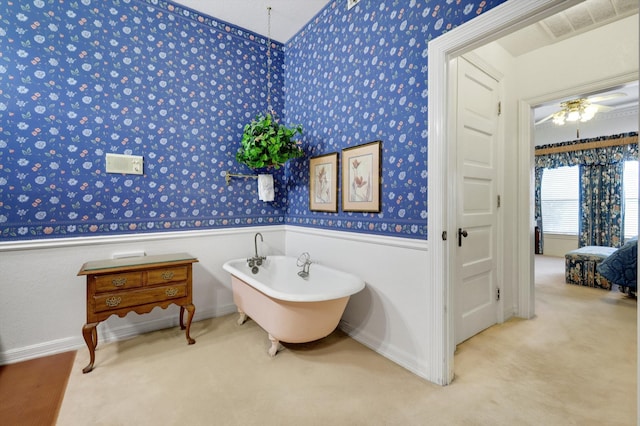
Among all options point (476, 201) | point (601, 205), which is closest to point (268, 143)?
point (476, 201)

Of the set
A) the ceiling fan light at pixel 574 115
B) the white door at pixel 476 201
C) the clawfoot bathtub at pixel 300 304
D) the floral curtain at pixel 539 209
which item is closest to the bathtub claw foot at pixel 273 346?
the clawfoot bathtub at pixel 300 304

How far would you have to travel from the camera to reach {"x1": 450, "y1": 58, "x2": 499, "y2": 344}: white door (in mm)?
2354

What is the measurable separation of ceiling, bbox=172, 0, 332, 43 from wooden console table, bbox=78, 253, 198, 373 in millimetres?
2373

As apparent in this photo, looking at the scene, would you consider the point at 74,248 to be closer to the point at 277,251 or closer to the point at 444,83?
the point at 277,251

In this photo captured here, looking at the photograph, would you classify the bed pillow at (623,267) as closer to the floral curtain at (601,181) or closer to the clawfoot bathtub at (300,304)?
the floral curtain at (601,181)

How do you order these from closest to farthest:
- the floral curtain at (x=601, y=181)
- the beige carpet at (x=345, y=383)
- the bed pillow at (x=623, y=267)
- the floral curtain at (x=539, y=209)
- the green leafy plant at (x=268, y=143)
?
the beige carpet at (x=345, y=383) → the green leafy plant at (x=268, y=143) → the bed pillow at (x=623, y=267) → the floral curtain at (x=601, y=181) → the floral curtain at (x=539, y=209)

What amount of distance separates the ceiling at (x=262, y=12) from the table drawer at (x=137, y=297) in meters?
2.58

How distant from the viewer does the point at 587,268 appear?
3.98 m

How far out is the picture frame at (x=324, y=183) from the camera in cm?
270

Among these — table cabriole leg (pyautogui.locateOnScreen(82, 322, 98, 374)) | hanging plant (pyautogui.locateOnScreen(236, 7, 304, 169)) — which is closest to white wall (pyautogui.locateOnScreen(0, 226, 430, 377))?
table cabriole leg (pyautogui.locateOnScreen(82, 322, 98, 374))

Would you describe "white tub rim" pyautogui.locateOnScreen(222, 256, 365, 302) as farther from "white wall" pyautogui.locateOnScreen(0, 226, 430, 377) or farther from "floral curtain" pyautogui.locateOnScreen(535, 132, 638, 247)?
"floral curtain" pyautogui.locateOnScreen(535, 132, 638, 247)

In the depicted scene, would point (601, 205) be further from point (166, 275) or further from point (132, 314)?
point (132, 314)

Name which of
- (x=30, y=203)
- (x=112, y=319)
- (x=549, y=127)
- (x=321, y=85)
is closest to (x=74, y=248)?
(x=30, y=203)

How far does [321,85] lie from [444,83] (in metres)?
1.36
